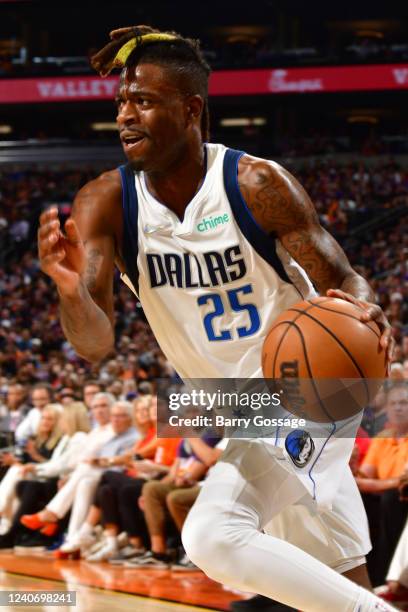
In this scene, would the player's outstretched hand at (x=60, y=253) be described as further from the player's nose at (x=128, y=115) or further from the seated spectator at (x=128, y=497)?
the seated spectator at (x=128, y=497)

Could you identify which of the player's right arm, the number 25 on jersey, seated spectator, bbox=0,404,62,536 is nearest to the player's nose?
the player's right arm

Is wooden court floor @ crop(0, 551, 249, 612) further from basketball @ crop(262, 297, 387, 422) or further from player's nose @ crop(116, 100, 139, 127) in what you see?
player's nose @ crop(116, 100, 139, 127)

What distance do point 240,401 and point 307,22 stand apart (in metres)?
24.4

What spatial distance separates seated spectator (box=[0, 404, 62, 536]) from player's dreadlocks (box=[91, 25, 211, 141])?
4968 millimetres

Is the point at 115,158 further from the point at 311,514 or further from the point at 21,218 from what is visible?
the point at 311,514

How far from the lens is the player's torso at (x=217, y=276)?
324cm

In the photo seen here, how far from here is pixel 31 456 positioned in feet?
26.4

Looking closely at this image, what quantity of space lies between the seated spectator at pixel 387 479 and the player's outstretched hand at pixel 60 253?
9.22 feet

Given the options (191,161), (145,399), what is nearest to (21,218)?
(145,399)

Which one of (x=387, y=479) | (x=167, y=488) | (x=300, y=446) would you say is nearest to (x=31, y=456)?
(x=167, y=488)

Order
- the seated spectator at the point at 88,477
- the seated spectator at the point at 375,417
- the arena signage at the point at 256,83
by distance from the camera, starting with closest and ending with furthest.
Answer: the seated spectator at the point at 375,417
the seated spectator at the point at 88,477
the arena signage at the point at 256,83

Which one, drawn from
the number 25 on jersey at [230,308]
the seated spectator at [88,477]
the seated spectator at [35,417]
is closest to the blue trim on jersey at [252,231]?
the number 25 on jersey at [230,308]

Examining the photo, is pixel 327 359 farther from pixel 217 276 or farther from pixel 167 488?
pixel 167 488

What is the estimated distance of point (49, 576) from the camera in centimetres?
616
